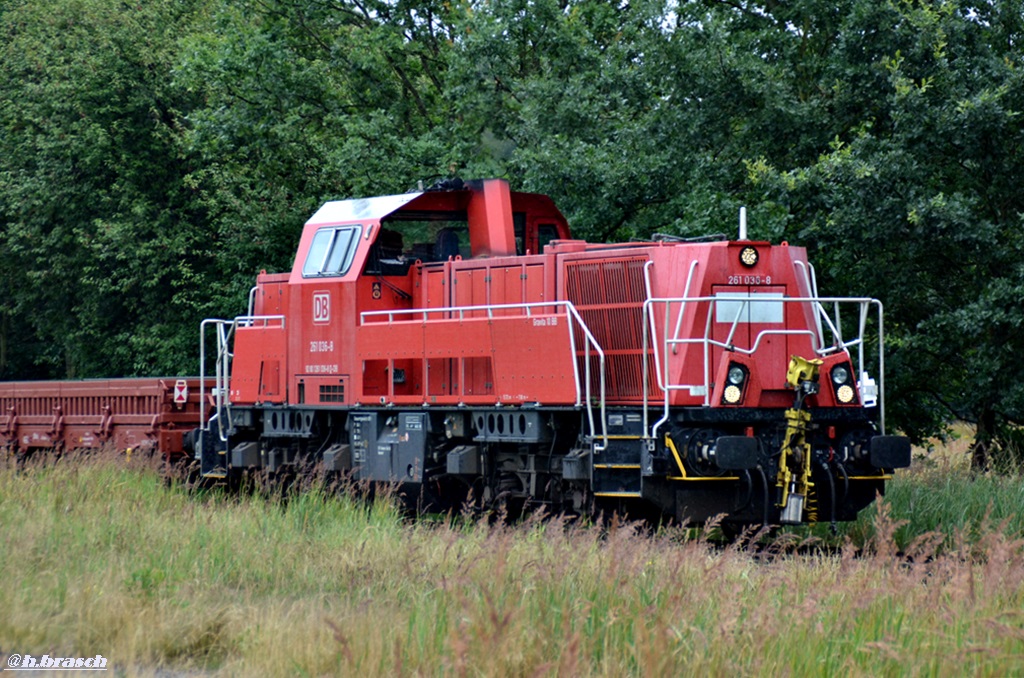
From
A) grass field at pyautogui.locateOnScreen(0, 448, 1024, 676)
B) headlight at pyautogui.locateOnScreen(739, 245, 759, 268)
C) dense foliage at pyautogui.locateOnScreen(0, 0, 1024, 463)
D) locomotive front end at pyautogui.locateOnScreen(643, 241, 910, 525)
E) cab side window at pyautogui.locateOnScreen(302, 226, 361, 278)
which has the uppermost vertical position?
dense foliage at pyautogui.locateOnScreen(0, 0, 1024, 463)

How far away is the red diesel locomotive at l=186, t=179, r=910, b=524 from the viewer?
443 inches

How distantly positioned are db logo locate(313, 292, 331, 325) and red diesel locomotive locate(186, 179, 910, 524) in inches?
1.3

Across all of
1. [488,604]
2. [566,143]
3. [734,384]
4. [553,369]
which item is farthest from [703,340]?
[566,143]

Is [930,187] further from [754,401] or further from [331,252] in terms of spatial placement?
[331,252]

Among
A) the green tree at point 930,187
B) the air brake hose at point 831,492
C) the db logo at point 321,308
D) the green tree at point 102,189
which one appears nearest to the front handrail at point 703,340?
the air brake hose at point 831,492

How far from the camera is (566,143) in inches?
669

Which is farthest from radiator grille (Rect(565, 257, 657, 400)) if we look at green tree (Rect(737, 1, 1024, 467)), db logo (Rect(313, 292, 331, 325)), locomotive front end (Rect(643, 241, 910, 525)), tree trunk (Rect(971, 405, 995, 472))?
tree trunk (Rect(971, 405, 995, 472))

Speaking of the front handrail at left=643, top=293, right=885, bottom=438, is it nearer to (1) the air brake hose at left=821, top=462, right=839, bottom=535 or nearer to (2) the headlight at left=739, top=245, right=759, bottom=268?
(2) the headlight at left=739, top=245, right=759, bottom=268

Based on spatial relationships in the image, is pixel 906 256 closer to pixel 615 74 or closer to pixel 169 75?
pixel 615 74

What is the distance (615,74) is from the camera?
17438mm

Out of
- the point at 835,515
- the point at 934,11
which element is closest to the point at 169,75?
the point at 934,11

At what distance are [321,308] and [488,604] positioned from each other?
9018 millimetres

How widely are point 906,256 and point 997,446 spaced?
281cm

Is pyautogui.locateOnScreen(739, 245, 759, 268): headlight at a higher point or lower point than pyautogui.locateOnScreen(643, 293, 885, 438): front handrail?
higher
